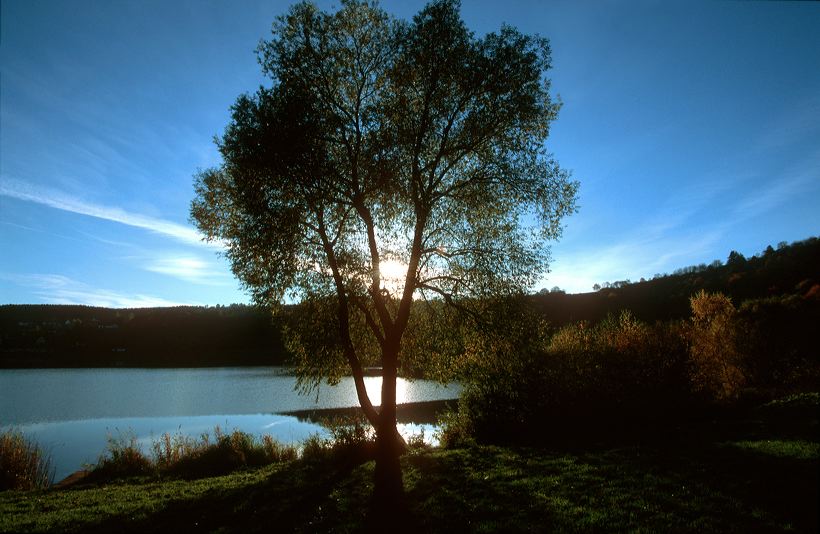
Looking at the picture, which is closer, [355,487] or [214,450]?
[355,487]

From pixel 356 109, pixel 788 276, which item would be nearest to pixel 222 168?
pixel 356 109

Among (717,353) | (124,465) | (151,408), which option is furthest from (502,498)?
(151,408)

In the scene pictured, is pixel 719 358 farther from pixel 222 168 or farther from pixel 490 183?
pixel 222 168

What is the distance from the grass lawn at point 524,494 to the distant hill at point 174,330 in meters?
60.3

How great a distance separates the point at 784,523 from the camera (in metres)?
7.50

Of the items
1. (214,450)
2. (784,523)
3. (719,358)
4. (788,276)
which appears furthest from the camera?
(788,276)

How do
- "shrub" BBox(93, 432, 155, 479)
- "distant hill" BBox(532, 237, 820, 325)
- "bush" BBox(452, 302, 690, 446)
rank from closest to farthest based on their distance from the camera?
"shrub" BBox(93, 432, 155, 479), "bush" BBox(452, 302, 690, 446), "distant hill" BBox(532, 237, 820, 325)

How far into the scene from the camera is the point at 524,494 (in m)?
A: 10.8

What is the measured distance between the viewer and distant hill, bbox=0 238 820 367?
76.3 m

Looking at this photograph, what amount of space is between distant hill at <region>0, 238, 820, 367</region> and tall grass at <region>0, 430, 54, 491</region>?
65.3 meters

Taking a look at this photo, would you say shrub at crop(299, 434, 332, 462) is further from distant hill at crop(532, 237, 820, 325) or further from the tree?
distant hill at crop(532, 237, 820, 325)

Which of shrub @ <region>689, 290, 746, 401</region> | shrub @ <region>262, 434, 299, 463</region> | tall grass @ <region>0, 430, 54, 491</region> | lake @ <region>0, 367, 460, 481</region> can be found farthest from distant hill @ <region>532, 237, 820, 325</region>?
tall grass @ <region>0, 430, 54, 491</region>

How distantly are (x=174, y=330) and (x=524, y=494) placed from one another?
391 ft

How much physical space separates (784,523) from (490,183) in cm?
1196
